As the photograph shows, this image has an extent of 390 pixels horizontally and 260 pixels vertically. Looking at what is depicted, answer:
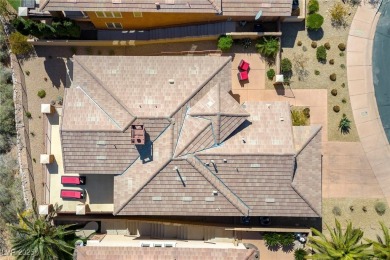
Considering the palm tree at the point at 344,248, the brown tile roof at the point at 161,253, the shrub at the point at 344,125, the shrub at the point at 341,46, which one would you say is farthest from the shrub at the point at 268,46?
the brown tile roof at the point at 161,253

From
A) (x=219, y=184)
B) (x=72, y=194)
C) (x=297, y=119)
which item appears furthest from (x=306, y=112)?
(x=72, y=194)

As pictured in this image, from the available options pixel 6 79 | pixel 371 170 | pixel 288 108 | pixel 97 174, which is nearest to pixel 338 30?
pixel 288 108

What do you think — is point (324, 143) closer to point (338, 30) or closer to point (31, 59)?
point (338, 30)

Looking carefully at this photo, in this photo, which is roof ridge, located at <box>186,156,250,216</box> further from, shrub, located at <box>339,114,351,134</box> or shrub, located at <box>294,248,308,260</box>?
shrub, located at <box>339,114,351,134</box>

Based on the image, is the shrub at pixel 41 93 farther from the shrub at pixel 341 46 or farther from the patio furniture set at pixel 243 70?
the shrub at pixel 341 46

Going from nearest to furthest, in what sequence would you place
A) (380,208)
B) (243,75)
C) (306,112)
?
(380,208)
(243,75)
(306,112)

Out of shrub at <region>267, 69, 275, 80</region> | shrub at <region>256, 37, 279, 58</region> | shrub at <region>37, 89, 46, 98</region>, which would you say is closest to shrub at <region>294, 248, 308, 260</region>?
shrub at <region>267, 69, 275, 80</region>

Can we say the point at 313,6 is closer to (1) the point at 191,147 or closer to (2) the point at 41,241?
(1) the point at 191,147
